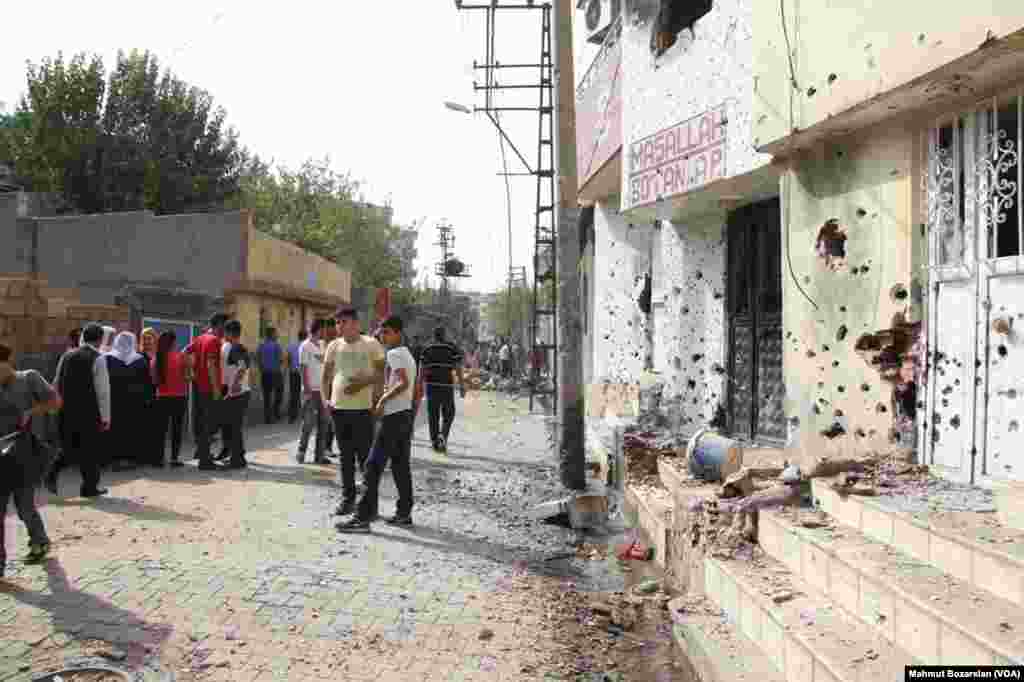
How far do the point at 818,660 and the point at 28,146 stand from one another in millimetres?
26626

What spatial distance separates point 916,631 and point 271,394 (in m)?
13.6

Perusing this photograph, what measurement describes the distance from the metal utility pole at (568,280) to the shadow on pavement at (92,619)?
544 centimetres

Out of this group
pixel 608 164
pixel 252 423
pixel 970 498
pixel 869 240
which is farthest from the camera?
pixel 252 423

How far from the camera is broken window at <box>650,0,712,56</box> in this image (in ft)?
30.8

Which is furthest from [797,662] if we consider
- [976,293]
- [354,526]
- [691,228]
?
[691,228]

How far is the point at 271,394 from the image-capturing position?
15516 mm

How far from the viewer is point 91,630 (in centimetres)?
436

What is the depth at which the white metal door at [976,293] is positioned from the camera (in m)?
4.91

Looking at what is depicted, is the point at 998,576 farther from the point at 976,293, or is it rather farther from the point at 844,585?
the point at 976,293

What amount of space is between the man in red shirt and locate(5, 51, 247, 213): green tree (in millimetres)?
17684

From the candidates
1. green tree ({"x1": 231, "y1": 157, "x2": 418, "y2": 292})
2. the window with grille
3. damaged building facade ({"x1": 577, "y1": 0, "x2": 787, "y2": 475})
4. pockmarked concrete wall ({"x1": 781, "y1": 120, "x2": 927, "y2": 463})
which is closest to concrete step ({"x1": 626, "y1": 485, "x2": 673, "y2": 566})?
pockmarked concrete wall ({"x1": 781, "y1": 120, "x2": 927, "y2": 463})

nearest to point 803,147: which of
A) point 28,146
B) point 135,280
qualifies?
point 135,280

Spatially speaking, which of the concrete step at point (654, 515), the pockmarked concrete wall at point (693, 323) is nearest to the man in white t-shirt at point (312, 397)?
the concrete step at point (654, 515)

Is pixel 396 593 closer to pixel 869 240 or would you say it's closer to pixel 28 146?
pixel 869 240
